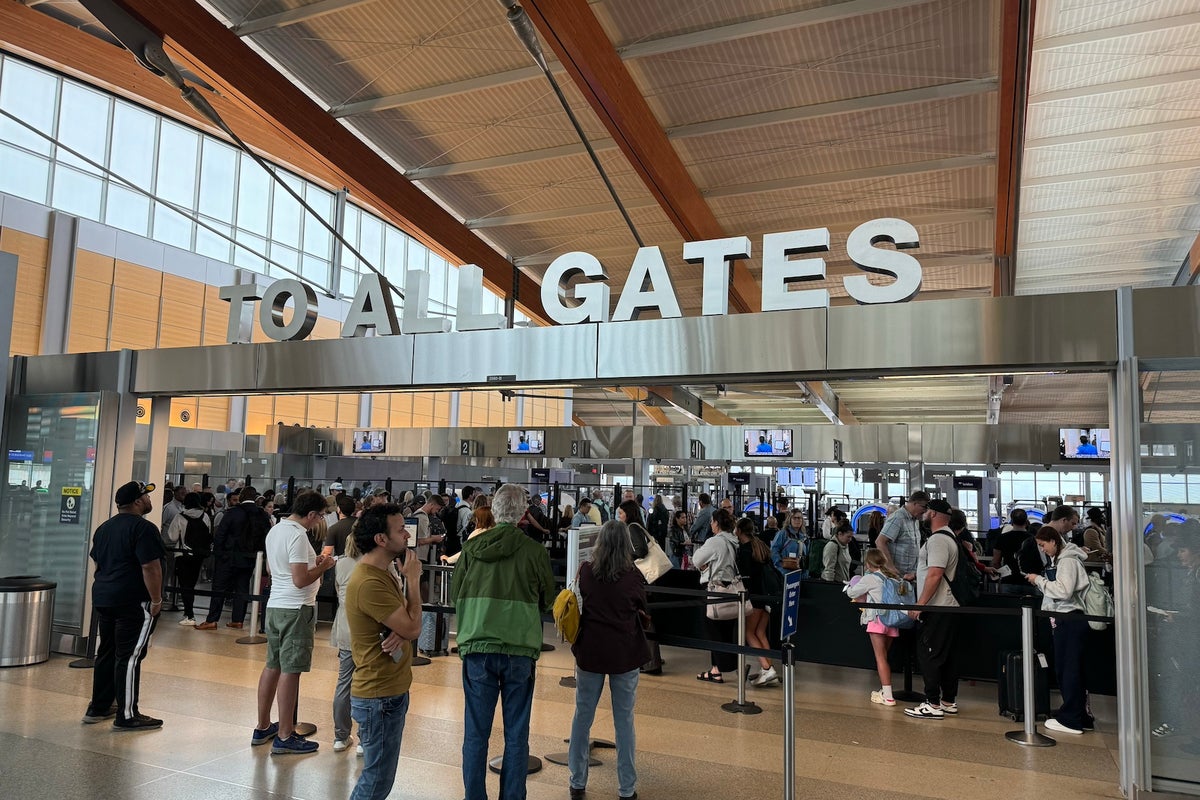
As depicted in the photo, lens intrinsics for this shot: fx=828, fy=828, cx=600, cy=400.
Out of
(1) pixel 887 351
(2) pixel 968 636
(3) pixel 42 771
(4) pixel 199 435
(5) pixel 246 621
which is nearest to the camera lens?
(3) pixel 42 771

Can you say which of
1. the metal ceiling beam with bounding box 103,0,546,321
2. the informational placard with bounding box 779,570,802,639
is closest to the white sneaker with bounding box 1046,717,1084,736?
the informational placard with bounding box 779,570,802,639

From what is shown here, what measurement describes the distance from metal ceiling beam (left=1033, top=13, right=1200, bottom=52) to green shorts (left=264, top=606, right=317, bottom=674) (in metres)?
10.5

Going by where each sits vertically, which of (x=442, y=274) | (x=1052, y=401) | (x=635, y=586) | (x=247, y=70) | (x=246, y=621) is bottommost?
(x=246, y=621)

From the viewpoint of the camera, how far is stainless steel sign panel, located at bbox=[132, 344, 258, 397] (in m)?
8.38

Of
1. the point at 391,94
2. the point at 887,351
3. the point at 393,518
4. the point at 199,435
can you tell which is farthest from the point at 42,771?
the point at 199,435

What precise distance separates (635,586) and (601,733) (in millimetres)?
1949

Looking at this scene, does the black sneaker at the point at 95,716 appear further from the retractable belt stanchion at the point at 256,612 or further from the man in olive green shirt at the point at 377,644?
the man in olive green shirt at the point at 377,644

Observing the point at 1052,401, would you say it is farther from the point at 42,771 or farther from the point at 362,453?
the point at 42,771

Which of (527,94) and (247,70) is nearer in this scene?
(247,70)

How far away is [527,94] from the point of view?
40.3ft

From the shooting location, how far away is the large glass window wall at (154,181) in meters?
19.6

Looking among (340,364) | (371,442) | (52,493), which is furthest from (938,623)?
(371,442)

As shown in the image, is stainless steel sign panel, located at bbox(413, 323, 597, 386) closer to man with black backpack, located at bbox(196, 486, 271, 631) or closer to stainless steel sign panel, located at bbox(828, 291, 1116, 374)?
stainless steel sign panel, located at bbox(828, 291, 1116, 374)

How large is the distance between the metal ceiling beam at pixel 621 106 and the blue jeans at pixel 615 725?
4.15 metres
